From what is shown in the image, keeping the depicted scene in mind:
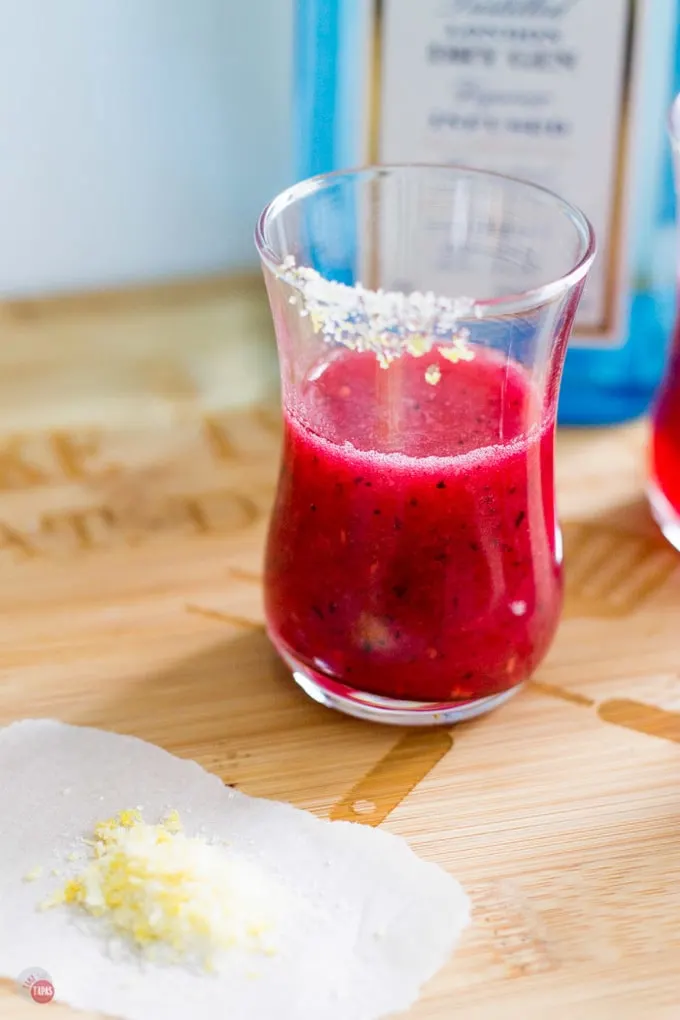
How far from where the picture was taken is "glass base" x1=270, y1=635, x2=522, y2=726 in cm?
87

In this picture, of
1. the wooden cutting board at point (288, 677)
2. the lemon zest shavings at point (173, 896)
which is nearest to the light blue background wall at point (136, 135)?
the wooden cutting board at point (288, 677)

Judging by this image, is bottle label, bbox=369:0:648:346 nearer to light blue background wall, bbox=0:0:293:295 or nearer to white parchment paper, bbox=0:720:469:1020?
light blue background wall, bbox=0:0:293:295

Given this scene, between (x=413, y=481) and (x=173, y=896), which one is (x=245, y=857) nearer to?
(x=173, y=896)

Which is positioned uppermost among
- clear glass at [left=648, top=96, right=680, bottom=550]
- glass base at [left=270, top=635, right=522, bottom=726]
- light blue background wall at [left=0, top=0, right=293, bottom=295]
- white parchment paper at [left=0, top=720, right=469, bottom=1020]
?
light blue background wall at [left=0, top=0, right=293, bottom=295]

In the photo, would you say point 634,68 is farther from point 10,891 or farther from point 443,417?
point 10,891

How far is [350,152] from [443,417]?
1.41 feet

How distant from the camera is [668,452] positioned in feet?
3.38

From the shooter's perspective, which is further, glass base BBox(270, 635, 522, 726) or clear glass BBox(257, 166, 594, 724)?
glass base BBox(270, 635, 522, 726)

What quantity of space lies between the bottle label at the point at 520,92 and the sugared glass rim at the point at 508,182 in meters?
0.22

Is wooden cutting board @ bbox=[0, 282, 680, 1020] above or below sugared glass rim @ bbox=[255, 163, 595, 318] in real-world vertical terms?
below

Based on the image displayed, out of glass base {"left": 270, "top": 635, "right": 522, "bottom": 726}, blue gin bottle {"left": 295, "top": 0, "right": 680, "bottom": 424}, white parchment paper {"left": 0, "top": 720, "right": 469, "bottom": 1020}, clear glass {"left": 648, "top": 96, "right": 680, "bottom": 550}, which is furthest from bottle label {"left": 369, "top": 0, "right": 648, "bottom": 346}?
white parchment paper {"left": 0, "top": 720, "right": 469, "bottom": 1020}

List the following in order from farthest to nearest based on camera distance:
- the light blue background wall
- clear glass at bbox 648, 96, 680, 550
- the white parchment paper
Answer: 1. the light blue background wall
2. clear glass at bbox 648, 96, 680, 550
3. the white parchment paper

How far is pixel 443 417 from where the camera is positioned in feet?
2.66

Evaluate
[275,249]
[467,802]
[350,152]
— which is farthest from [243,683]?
[350,152]
